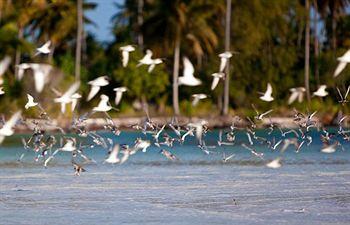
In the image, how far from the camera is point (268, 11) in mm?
70688

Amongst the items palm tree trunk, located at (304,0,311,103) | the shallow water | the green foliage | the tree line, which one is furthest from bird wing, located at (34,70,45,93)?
palm tree trunk, located at (304,0,311,103)

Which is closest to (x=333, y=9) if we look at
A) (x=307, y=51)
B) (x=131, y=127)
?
(x=307, y=51)

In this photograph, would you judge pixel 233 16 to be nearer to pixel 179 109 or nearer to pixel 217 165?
pixel 179 109

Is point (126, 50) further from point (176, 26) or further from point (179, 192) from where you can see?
point (176, 26)

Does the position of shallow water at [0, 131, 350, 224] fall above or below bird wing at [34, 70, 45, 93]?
below

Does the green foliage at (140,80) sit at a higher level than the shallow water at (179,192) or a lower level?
lower

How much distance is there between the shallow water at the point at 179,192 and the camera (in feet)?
55.2

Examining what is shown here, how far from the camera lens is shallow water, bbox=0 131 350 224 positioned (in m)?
16.8

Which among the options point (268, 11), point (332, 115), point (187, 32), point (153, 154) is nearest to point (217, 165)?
point (153, 154)

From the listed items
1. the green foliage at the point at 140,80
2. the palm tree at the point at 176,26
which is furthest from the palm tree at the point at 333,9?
the green foliage at the point at 140,80

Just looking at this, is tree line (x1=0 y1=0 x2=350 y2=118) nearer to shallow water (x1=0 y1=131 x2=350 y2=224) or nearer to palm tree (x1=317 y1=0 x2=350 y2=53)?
palm tree (x1=317 y1=0 x2=350 y2=53)

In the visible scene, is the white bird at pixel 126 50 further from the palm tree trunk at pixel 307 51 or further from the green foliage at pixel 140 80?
the palm tree trunk at pixel 307 51

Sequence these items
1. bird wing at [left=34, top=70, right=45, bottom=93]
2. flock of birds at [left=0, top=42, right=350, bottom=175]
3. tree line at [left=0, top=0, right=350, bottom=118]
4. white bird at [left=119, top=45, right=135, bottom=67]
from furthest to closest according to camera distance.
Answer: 1. tree line at [left=0, top=0, right=350, bottom=118]
2. white bird at [left=119, top=45, right=135, bottom=67]
3. flock of birds at [left=0, top=42, right=350, bottom=175]
4. bird wing at [left=34, top=70, right=45, bottom=93]

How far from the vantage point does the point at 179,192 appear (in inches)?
798
